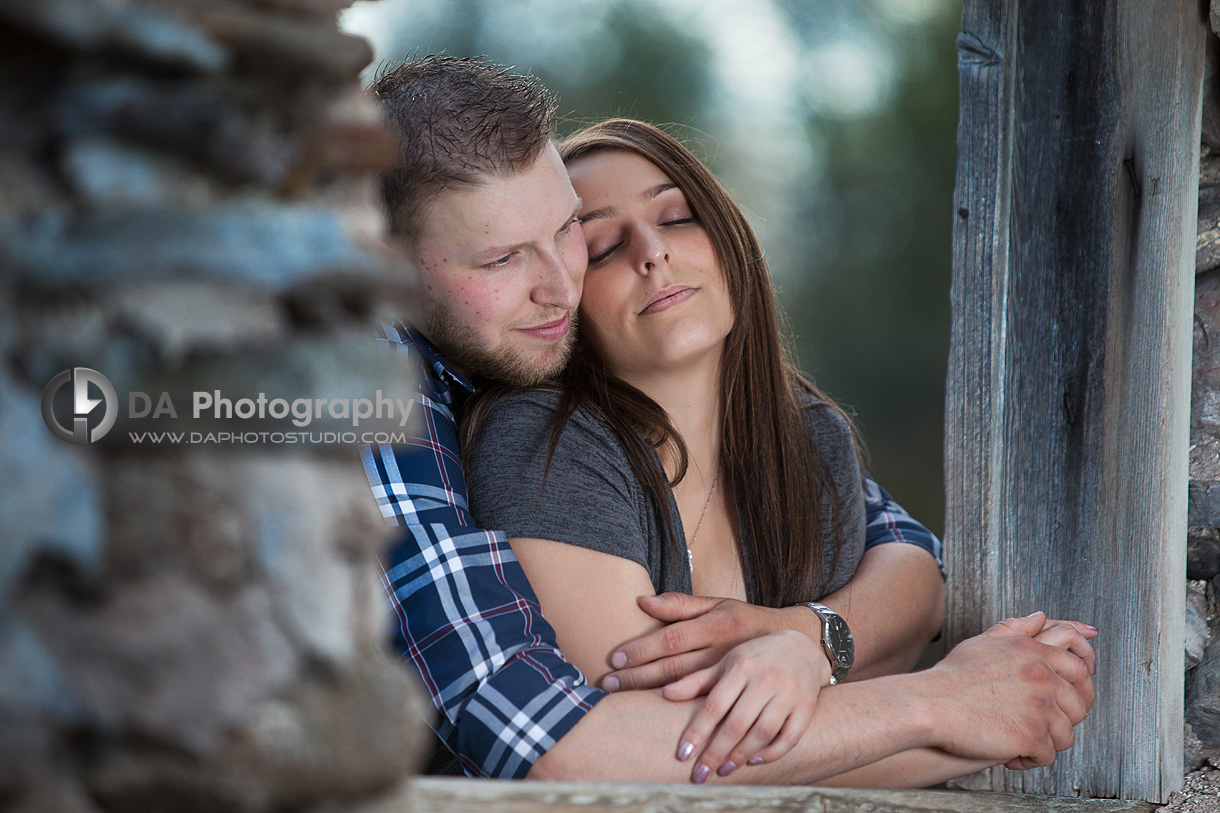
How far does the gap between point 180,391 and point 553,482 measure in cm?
98

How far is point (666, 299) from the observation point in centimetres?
172

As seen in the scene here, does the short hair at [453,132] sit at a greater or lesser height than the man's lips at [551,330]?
greater

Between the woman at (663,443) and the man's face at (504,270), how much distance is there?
96mm

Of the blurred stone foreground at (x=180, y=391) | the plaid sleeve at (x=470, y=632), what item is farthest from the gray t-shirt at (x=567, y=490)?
the blurred stone foreground at (x=180, y=391)

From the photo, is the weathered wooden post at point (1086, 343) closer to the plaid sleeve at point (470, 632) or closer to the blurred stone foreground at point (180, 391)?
the plaid sleeve at point (470, 632)

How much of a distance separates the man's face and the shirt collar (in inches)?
1.3

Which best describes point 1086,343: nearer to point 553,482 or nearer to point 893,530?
point 893,530

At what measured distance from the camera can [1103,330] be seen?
1564 millimetres

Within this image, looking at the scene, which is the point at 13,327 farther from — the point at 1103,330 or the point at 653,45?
the point at 653,45

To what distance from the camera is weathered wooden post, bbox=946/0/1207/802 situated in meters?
1.55

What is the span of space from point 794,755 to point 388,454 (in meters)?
0.74

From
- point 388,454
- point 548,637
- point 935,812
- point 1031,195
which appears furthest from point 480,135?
point 935,812

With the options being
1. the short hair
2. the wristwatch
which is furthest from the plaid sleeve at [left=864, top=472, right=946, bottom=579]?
the short hair

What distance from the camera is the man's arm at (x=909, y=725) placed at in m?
1.29
